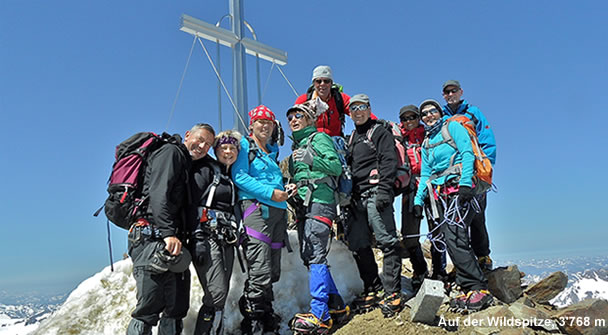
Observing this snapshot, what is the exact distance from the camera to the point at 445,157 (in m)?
5.54

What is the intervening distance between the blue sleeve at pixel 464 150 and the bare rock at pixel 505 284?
7.40 feet

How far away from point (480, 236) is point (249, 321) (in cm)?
417

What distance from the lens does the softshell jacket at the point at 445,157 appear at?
520 centimetres

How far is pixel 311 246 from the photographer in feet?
17.0

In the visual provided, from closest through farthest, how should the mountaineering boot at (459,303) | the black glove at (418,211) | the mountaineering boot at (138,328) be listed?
1. the mountaineering boot at (138,328)
2. the mountaineering boot at (459,303)
3. the black glove at (418,211)

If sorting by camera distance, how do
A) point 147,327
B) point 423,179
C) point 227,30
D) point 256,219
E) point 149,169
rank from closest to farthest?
point 147,327 < point 149,169 < point 256,219 < point 423,179 < point 227,30

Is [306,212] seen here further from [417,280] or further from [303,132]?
[417,280]

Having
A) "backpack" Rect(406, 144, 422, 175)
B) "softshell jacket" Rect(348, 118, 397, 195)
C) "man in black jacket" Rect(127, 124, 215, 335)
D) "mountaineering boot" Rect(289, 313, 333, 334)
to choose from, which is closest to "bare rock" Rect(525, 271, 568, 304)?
"backpack" Rect(406, 144, 422, 175)

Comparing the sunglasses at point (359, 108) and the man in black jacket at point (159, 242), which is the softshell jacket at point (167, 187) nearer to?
the man in black jacket at point (159, 242)

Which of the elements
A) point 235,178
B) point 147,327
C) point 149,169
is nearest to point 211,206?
point 235,178

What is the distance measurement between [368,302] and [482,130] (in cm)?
351

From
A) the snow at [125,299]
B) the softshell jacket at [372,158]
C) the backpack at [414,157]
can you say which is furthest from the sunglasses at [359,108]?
the snow at [125,299]

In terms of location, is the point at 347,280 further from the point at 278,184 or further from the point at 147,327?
the point at 147,327

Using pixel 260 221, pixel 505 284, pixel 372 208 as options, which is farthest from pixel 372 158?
pixel 505 284
